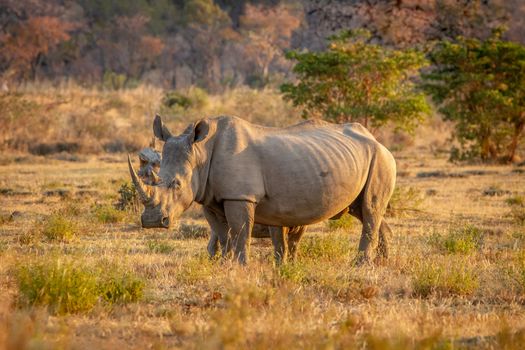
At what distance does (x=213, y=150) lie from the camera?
339 inches

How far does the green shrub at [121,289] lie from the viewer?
6969 millimetres

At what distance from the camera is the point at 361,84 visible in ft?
63.4

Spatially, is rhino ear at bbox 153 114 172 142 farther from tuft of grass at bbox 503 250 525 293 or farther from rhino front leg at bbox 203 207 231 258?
tuft of grass at bbox 503 250 525 293

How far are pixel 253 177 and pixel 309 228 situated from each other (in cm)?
461

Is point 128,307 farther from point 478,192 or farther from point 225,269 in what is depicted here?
point 478,192

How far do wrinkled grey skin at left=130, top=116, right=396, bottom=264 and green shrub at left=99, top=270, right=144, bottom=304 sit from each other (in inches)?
36.5

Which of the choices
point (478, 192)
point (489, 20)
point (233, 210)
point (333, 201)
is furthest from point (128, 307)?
point (489, 20)

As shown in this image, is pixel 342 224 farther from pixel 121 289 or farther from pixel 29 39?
pixel 29 39

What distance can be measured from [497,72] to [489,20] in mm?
23756

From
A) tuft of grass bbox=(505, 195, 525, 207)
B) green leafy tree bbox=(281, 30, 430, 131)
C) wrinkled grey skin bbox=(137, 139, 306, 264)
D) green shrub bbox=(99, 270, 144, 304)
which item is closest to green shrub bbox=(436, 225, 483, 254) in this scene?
wrinkled grey skin bbox=(137, 139, 306, 264)

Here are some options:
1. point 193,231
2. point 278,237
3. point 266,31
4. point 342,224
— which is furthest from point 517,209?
point 266,31

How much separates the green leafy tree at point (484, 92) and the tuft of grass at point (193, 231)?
12377 mm

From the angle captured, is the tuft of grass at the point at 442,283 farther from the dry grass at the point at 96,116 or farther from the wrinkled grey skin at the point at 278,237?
the dry grass at the point at 96,116

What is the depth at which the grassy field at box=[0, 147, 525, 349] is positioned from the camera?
577 cm
